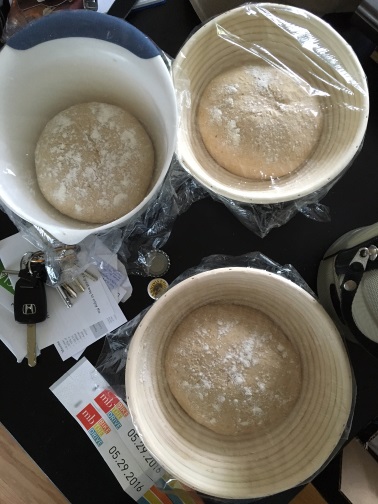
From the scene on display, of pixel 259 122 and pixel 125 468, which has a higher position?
pixel 259 122

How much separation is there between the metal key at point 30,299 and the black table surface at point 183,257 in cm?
6

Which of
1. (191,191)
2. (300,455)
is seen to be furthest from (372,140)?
(300,455)

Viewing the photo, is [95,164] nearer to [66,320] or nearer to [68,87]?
[68,87]

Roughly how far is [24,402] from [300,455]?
460 mm

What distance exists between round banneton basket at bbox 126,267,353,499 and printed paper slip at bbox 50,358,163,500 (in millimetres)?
148

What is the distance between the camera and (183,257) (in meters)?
0.84

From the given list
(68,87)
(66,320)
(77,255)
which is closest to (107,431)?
(66,320)

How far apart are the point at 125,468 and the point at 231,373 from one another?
0.90 ft

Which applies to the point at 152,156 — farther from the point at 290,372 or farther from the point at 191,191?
the point at 290,372

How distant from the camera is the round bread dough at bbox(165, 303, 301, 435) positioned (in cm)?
72

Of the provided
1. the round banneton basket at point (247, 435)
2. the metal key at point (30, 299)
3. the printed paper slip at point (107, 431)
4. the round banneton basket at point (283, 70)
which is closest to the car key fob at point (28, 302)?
the metal key at point (30, 299)

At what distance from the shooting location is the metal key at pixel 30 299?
81 centimetres

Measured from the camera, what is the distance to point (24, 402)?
0.83 metres

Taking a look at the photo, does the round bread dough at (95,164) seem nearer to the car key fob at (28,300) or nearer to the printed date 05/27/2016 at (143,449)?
the car key fob at (28,300)
